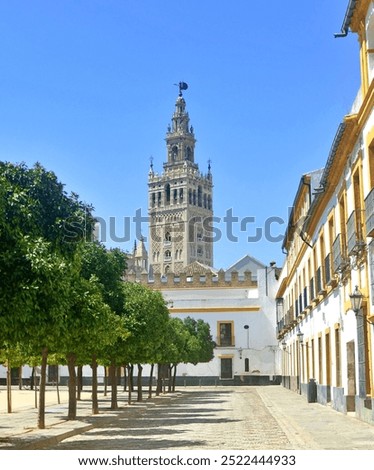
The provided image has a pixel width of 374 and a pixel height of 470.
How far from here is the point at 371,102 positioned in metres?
14.9

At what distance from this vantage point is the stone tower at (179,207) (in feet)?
438

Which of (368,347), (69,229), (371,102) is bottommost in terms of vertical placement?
(368,347)

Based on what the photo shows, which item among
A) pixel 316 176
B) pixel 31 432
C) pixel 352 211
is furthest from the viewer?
pixel 316 176

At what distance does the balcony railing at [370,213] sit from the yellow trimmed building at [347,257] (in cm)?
2

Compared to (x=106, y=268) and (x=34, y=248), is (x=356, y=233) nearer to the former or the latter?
(x=34, y=248)

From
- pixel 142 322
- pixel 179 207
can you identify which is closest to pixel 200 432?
pixel 142 322

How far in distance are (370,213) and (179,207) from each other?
12254 cm

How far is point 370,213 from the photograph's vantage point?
14.6 m

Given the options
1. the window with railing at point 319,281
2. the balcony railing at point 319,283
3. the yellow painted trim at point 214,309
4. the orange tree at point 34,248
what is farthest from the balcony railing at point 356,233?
the yellow painted trim at point 214,309

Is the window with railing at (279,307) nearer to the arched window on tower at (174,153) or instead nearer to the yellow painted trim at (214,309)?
the yellow painted trim at (214,309)

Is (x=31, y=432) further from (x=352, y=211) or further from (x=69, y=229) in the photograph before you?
(x=352, y=211)

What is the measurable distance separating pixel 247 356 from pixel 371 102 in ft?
156

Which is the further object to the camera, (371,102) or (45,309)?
(371,102)
